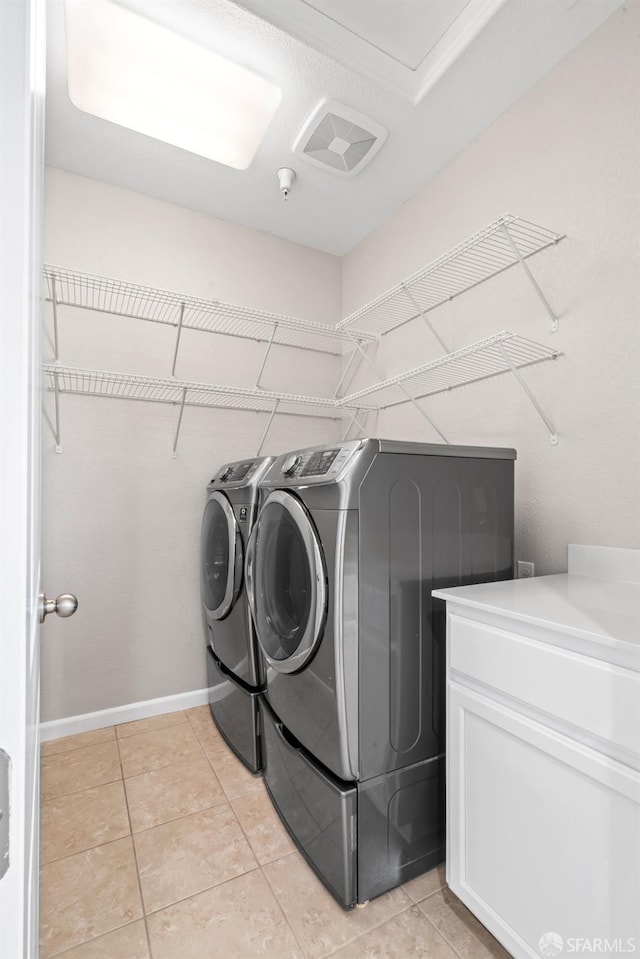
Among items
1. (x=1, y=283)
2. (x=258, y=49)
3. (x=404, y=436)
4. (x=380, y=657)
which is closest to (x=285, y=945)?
(x=380, y=657)

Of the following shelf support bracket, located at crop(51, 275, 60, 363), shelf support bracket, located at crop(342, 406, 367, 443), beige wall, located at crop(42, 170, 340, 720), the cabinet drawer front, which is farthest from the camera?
shelf support bracket, located at crop(342, 406, 367, 443)

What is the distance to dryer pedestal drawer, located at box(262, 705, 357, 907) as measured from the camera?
4.08 ft

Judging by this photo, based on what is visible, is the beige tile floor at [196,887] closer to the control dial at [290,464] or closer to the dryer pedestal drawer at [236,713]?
the dryer pedestal drawer at [236,713]

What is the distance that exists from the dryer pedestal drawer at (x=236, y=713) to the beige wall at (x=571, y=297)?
1249 millimetres

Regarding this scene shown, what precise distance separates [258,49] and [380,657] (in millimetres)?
2054

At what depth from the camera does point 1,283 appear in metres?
0.33

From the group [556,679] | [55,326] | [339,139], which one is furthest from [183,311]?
[556,679]

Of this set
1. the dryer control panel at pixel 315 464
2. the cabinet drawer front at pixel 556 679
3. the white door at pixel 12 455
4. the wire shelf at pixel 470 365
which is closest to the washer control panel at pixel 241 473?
the dryer control panel at pixel 315 464

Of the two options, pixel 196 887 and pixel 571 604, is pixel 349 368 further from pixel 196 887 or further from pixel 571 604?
pixel 196 887

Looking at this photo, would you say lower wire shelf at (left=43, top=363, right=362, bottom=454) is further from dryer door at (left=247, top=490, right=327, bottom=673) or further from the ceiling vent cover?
the ceiling vent cover

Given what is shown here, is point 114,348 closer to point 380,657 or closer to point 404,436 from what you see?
point 404,436

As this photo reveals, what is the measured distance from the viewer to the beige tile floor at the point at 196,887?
46.1 inches

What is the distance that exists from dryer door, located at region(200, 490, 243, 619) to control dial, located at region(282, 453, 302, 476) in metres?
0.50

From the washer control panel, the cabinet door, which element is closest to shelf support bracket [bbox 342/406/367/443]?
the washer control panel
